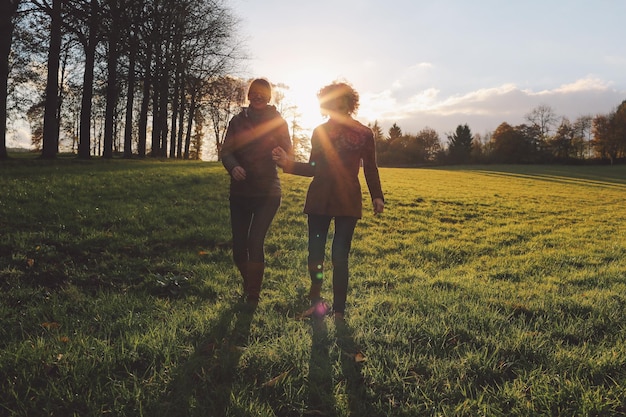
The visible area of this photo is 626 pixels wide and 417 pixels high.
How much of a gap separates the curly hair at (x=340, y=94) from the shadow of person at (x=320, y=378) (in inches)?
86.6

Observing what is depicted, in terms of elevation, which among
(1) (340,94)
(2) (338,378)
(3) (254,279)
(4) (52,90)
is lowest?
(2) (338,378)

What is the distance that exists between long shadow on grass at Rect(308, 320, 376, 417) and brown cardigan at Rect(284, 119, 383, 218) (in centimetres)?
116

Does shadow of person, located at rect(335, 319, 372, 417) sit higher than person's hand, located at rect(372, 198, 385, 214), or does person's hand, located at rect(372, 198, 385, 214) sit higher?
person's hand, located at rect(372, 198, 385, 214)

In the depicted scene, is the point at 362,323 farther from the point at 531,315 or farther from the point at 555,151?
the point at 555,151

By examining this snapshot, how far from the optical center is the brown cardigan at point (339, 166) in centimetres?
405

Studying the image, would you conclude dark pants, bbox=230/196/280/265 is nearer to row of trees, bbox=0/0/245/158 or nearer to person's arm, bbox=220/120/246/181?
person's arm, bbox=220/120/246/181

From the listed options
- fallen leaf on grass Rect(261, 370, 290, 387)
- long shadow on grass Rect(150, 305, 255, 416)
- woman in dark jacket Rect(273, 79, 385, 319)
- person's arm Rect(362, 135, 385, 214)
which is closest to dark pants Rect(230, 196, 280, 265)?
woman in dark jacket Rect(273, 79, 385, 319)

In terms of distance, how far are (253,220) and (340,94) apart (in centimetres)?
157

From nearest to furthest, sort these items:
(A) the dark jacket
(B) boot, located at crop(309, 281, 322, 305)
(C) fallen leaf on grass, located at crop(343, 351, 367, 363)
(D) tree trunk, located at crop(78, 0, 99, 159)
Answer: (C) fallen leaf on grass, located at crop(343, 351, 367, 363)
(A) the dark jacket
(B) boot, located at crop(309, 281, 322, 305)
(D) tree trunk, located at crop(78, 0, 99, 159)

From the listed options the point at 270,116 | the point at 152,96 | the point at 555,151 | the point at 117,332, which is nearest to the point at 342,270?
the point at 270,116

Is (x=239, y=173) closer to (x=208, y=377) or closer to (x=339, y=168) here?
(x=339, y=168)

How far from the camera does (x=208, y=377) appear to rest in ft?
9.42

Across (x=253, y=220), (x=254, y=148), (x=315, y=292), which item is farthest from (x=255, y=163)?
(x=315, y=292)

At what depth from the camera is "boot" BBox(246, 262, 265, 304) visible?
4.40 meters
